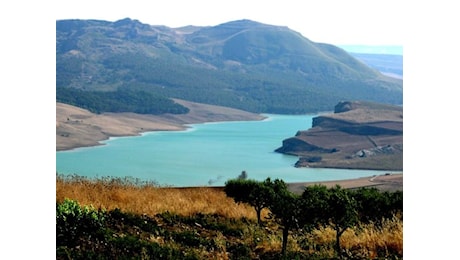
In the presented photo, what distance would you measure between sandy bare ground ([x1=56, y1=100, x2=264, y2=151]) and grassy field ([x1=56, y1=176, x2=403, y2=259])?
113 feet

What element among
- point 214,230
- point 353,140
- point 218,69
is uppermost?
point 218,69

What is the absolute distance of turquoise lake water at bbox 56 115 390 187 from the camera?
1244 inches

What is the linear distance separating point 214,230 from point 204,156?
32.5 metres

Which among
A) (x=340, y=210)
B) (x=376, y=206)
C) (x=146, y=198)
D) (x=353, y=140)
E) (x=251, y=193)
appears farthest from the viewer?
(x=353, y=140)

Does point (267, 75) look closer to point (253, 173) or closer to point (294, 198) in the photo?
point (253, 173)

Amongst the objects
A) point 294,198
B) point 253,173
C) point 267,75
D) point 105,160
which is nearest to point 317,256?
point 294,198

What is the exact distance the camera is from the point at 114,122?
49.3 meters

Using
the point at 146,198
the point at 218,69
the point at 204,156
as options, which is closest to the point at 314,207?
the point at 146,198

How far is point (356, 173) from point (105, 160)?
15623 mm

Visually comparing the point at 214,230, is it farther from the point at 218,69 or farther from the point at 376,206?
the point at 218,69

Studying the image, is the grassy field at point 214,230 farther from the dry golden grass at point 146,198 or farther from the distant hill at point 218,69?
the distant hill at point 218,69

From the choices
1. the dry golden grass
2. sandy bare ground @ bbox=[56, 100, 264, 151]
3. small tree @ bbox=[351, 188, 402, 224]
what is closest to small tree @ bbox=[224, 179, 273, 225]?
the dry golden grass

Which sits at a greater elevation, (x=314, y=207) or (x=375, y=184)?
Answer: (x=314, y=207)
